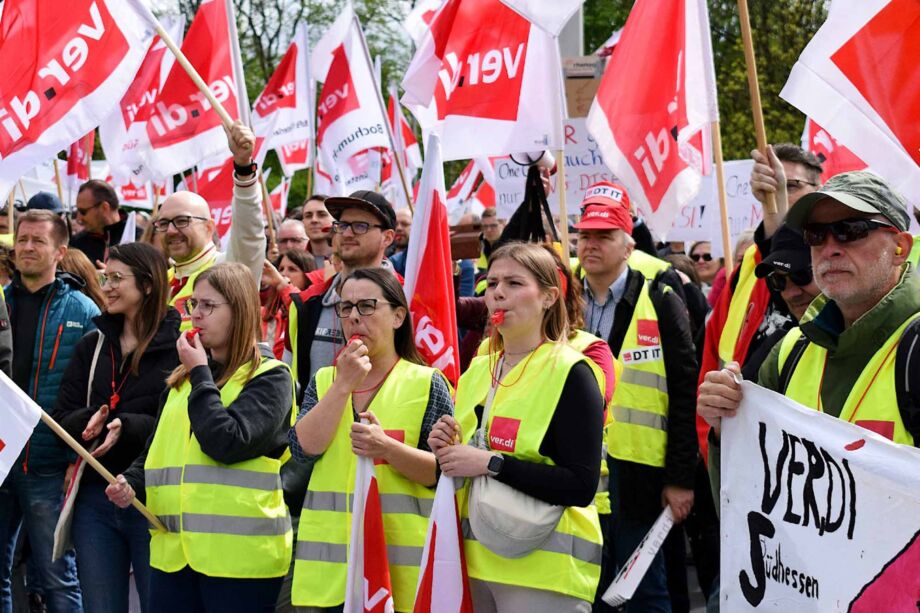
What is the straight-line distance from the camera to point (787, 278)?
13.1 feet

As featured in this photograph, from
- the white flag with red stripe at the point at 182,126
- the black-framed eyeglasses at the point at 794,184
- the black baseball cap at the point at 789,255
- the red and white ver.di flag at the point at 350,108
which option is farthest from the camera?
the red and white ver.di flag at the point at 350,108

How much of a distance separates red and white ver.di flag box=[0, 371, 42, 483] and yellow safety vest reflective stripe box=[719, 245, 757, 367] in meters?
2.63

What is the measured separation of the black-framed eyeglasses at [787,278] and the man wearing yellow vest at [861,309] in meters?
0.57

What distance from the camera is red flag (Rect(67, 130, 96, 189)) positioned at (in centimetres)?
1223

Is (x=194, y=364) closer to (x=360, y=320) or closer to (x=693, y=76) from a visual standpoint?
(x=360, y=320)

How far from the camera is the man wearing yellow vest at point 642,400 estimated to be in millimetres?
5676

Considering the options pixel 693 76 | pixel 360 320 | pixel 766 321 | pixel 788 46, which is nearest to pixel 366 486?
pixel 360 320

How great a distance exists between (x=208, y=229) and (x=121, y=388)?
995mm

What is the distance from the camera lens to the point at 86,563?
5.08 metres

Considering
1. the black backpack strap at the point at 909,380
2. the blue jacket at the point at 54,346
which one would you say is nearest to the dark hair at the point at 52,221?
the blue jacket at the point at 54,346

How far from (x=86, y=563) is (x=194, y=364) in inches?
46.0

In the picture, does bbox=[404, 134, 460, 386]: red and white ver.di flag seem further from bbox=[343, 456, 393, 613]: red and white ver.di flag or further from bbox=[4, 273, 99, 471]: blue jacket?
bbox=[4, 273, 99, 471]: blue jacket

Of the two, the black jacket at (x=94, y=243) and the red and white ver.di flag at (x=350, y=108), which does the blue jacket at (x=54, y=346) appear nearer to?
the black jacket at (x=94, y=243)

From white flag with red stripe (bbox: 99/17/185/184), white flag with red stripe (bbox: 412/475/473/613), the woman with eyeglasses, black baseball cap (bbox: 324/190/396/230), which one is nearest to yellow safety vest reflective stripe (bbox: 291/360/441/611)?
white flag with red stripe (bbox: 412/475/473/613)
